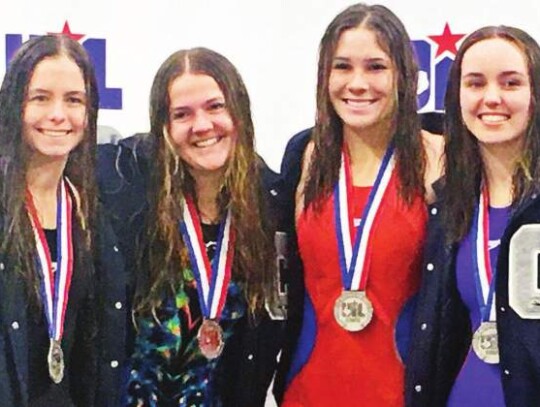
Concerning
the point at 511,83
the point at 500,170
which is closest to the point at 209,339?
the point at 500,170

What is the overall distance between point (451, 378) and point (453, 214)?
14.8 inches

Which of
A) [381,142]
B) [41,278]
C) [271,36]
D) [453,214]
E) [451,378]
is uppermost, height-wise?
[271,36]

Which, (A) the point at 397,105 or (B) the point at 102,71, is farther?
(B) the point at 102,71

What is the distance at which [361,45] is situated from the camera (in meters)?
2.26

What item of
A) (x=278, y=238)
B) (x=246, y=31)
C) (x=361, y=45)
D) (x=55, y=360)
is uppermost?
(x=246, y=31)

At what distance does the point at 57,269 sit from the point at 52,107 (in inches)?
14.1

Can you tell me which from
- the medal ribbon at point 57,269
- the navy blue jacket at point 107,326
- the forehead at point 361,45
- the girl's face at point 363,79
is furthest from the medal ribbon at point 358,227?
the medal ribbon at point 57,269

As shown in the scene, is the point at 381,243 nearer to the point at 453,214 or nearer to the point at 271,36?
the point at 453,214

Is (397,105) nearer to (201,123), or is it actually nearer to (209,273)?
(201,123)

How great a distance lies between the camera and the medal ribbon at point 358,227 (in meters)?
2.24

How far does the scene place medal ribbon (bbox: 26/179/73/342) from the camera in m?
2.12

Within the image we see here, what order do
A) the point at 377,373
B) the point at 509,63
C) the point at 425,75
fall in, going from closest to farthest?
the point at 509,63 < the point at 377,373 < the point at 425,75

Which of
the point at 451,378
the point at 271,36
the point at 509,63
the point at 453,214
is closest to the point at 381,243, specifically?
the point at 453,214

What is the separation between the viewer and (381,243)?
7.38 ft
